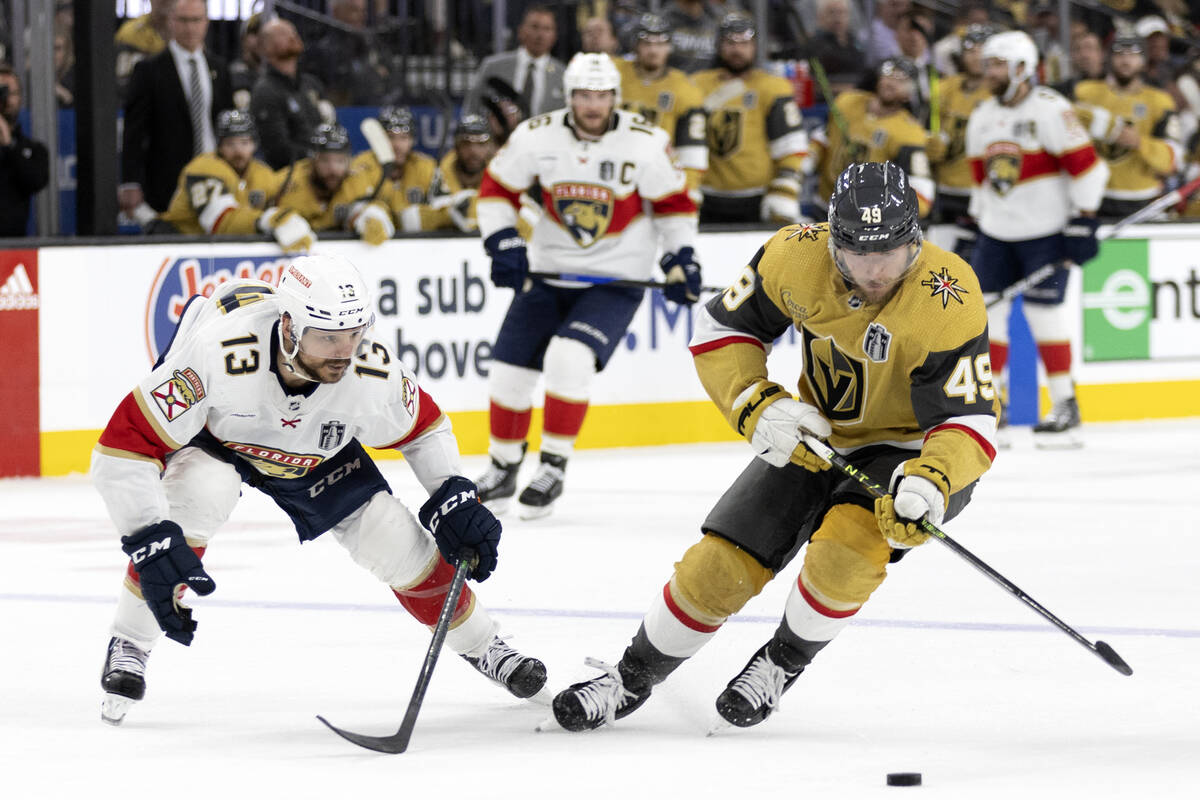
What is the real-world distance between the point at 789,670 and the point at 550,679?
61 cm

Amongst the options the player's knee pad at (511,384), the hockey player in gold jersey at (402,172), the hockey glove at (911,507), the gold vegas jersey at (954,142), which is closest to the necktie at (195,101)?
the hockey player in gold jersey at (402,172)

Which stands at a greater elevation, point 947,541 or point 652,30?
point 652,30

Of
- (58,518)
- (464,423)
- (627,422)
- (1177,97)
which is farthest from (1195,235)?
(58,518)

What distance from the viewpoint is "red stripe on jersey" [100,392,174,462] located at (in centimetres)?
344

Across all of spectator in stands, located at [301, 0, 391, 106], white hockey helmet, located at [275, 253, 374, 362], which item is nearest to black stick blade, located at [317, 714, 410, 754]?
white hockey helmet, located at [275, 253, 374, 362]

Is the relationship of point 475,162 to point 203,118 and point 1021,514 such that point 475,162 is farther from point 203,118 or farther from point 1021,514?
point 1021,514

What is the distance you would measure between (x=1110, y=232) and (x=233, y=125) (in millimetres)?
4183

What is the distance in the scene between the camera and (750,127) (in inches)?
354

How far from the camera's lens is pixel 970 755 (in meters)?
3.43

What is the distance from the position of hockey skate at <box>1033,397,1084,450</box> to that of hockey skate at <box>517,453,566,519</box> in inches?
112

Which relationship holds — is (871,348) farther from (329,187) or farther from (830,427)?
(329,187)

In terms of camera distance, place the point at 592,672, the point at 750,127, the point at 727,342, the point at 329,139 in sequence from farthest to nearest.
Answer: the point at 750,127 < the point at 329,139 < the point at 592,672 < the point at 727,342

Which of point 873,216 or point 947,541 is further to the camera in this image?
point 947,541

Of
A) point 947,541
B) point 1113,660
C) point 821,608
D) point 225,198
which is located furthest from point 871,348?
point 225,198
